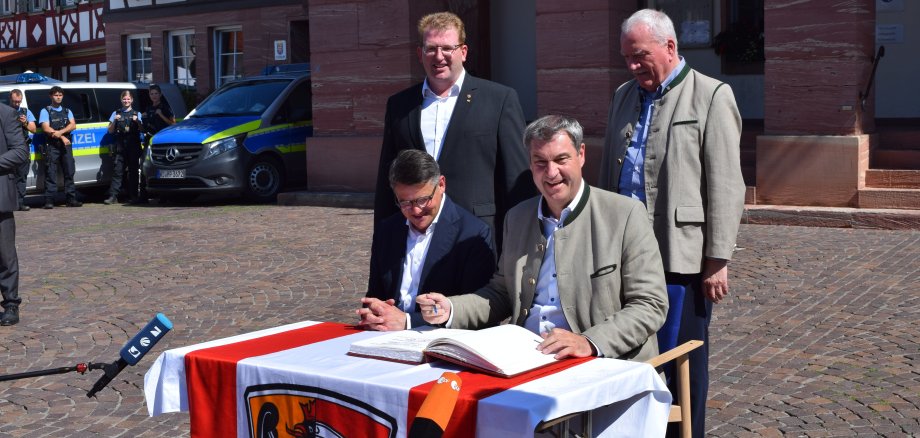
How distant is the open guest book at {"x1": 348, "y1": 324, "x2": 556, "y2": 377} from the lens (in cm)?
332

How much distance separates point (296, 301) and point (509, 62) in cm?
1032

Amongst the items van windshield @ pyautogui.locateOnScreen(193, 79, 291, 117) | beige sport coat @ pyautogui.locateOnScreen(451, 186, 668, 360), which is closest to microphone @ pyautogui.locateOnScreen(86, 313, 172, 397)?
beige sport coat @ pyautogui.locateOnScreen(451, 186, 668, 360)

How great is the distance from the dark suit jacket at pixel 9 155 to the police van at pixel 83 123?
9.14m

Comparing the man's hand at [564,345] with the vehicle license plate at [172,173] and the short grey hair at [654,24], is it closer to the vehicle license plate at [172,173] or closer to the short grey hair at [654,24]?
the short grey hair at [654,24]

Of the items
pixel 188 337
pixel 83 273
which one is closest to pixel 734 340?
pixel 188 337

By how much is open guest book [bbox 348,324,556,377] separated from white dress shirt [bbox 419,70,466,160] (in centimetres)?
157

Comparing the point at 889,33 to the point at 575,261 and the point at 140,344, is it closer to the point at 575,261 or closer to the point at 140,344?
the point at 575,261

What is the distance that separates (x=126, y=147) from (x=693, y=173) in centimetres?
1494

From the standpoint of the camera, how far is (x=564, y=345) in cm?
350

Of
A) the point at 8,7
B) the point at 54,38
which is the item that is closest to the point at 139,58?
the point at 54,38

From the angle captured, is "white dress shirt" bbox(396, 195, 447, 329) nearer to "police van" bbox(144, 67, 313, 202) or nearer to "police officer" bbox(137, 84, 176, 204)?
"police van" bbox(144, 67, 313, 202)

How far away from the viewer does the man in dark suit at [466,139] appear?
200 inches

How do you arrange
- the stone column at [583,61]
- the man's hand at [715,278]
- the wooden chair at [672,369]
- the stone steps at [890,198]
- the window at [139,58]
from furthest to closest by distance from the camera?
the window at [139,58]
the stone column at [583,61]
the stone steps at [890,198]
the man's hand at [715,278]
the wooden chair at [672,369]

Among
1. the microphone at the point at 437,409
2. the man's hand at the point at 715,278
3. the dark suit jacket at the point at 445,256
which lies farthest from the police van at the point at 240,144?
the microphone at the point at 437,409
